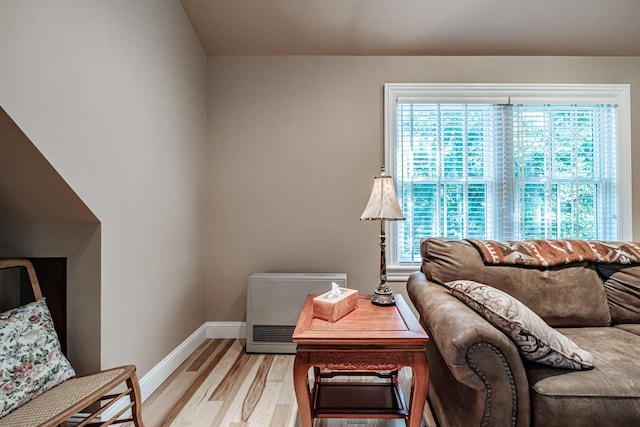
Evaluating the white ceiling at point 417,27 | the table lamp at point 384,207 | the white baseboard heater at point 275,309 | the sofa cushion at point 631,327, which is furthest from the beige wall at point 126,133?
the sofa cushion at point 631,327

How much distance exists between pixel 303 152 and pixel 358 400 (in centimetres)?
199

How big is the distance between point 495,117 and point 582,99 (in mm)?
744

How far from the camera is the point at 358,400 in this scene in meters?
1.70

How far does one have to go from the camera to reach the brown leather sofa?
1263mm

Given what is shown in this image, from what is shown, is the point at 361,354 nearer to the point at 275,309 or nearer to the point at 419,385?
the point at 419,385

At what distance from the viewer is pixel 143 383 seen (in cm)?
198

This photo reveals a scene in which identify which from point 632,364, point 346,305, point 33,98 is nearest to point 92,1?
point 33,98

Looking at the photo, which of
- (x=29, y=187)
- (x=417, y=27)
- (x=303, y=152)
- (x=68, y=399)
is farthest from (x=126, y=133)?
(x=417, y=27)

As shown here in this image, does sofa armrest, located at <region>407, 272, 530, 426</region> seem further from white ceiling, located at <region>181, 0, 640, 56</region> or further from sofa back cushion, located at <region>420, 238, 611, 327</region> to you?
white ceiling, located at <region>181, 0, 640, 56</region>

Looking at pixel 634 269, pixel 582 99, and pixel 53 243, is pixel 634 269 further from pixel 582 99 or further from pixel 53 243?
pixel 53 243

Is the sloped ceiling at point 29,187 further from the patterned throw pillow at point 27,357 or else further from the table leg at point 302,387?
the table leg at point 302,387

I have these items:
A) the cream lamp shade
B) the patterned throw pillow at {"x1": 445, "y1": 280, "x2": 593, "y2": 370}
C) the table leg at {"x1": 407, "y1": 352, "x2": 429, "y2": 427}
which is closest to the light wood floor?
the table leg at {"x1": 407, "y1": 352, "x2": 429, "y2": 427}

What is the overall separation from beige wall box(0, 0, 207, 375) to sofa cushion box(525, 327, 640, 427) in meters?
1.97

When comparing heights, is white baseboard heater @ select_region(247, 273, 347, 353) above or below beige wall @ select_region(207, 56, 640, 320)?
below
